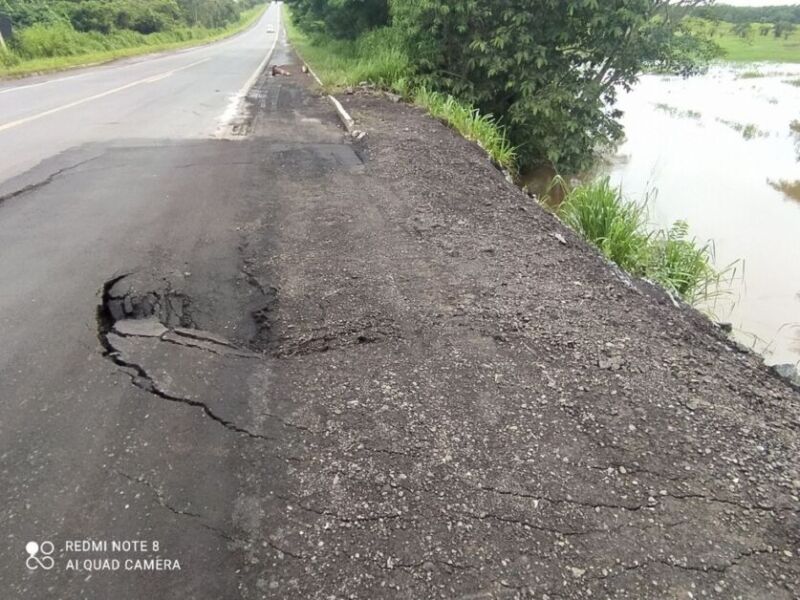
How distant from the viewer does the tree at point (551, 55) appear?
9594 millimetres

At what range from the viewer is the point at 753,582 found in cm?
184

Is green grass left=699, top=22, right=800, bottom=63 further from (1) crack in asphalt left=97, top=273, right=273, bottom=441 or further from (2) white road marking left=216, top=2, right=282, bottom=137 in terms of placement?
(1) crack in asphalt left=97, top=273, right=273, bottom=441

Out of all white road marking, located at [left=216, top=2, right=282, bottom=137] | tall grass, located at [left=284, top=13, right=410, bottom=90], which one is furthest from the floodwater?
white road marking, located at [left=216, top=2, right=282, bottom=137]

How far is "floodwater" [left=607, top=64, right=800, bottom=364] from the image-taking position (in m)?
5.92

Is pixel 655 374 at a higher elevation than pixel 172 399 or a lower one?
lower

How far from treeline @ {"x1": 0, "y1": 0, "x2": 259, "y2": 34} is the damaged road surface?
26.3 meters

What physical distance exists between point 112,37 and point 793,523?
35.0 m

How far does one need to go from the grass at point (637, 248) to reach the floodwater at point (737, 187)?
50cm

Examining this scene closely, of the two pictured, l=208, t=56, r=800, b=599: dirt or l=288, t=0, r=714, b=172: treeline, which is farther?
l=288, t=0, r=714, b=172: treeline

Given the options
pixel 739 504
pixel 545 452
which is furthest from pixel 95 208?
pixel 739 504

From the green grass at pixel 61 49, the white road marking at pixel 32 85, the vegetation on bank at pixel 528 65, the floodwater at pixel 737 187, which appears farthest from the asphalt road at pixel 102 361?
the green grass at pixel 61 49

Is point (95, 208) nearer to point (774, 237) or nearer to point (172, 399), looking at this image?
point (172, 399)

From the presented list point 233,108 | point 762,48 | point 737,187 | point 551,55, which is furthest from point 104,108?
point 762,48

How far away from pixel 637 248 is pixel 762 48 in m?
49.6
